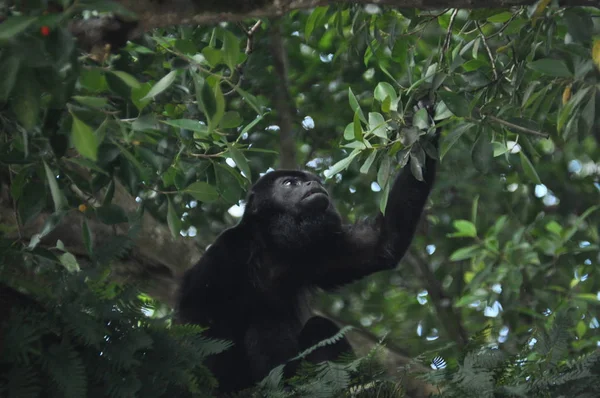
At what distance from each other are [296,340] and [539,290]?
2.91 metres

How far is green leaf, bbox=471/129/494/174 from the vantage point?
149 inches

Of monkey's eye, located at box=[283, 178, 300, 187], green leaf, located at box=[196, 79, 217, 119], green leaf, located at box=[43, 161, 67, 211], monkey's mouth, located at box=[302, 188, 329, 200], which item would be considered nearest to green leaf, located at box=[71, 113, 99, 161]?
green leaf, located at box=[196, 79, 217, 119]

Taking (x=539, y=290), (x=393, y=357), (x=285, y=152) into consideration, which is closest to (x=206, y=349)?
(x=393, y=357)

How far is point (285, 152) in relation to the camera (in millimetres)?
6500

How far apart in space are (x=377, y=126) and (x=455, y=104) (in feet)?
1.35

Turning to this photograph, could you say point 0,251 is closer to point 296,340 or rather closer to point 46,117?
point 46,117

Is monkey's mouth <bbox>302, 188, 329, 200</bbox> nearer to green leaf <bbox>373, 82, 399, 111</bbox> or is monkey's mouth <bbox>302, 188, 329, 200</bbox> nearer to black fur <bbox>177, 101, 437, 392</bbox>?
black fur <bbox>177, 101, 437, 392</bbox>

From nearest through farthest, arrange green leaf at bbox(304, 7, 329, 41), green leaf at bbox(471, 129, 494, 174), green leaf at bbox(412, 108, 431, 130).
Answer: green leaf at bbox(471, 129, 494, 174) < green leaf at bbox(412, 108, 431, 130) < green leaf at bbox(304, 7, 329, 41)

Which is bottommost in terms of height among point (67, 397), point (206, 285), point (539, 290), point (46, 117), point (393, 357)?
point (539, 290)

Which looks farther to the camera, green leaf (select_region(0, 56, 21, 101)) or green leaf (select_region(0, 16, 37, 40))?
green leaf (select_region(0, 56, 21, 101))

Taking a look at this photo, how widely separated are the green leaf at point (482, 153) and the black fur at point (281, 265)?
3.65 ft

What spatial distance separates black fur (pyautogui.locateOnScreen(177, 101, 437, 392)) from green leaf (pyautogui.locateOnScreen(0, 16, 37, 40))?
3069mm

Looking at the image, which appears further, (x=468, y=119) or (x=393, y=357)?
(x=393, y=357)

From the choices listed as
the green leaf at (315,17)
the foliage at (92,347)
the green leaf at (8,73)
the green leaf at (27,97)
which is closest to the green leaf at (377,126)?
the green leaf at (315,17)
